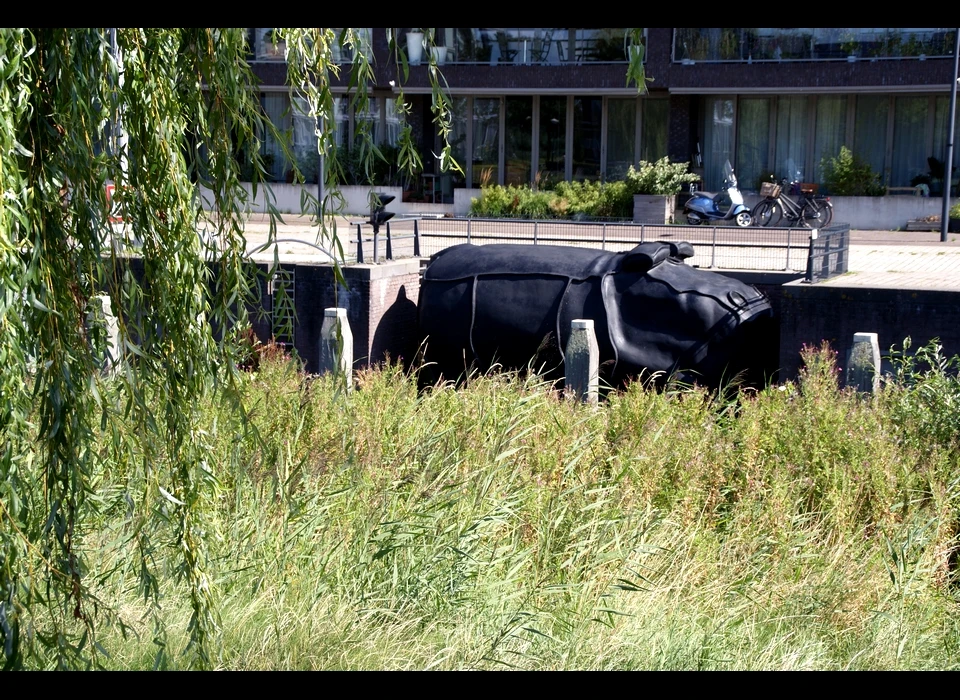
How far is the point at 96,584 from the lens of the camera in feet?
16.1

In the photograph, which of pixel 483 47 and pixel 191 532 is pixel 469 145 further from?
pixel 191 532

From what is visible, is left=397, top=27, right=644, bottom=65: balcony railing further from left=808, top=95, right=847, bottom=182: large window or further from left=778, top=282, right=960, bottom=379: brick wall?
left=778, top=282, right=960, bottom=379: brick wall

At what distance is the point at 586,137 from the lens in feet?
104

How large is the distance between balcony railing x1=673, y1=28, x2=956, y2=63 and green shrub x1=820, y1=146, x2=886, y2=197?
267cm

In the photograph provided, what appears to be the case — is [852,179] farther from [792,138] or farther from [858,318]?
[858,318]

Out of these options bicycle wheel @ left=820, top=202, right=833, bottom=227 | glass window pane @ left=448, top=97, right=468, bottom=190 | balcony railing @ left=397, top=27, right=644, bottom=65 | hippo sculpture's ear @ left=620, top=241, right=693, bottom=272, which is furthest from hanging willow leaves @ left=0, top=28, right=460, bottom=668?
glass window pane @ left=448, top=97, right=468, bottom=190

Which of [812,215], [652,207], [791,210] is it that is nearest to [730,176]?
[652,207]

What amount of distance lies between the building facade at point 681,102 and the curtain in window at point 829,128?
0.03m

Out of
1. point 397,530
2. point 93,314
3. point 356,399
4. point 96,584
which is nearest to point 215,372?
point 93,314

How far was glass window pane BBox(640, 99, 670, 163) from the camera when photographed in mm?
31016

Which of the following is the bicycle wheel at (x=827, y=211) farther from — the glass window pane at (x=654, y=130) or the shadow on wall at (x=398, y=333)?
the shadow on wall at (x=398, y=333)

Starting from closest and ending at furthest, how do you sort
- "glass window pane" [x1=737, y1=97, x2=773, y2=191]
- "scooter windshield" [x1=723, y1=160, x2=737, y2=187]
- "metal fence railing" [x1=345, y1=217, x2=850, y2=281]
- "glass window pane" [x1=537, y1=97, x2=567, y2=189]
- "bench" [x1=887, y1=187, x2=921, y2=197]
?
1. "metal fence railing" [x1=345, y1=217, x2=850, y2=281]
2. "scooter windshield" [x1=723, y1=160, x2=737, y2=187]
3. "bench" [x1=887, y1=187, x2=921, y2=197]
4. "glass window pane" [x1=737, y1=97, x2=773, y2=191]
5. "glass window pane" [x1=537, y1=97, x2=567, y2=189]

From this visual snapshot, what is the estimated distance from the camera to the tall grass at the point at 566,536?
4887 millimetres

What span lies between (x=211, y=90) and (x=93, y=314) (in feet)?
2.82
